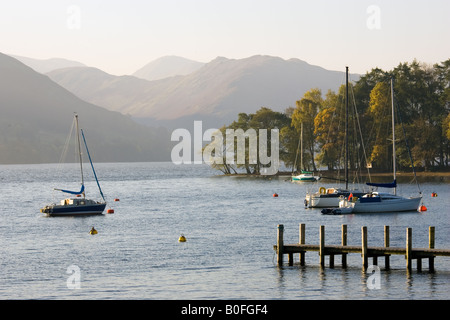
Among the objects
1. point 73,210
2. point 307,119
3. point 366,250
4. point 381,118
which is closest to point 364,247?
point 366,250

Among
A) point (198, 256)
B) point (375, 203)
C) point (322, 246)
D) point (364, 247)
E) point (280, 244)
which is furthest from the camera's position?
point (375, 203)

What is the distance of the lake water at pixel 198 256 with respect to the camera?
4953 centimetres

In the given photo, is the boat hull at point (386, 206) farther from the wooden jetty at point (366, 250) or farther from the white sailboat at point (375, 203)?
the wooden jetty at point (366, 250)

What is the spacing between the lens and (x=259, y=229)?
8638 cm

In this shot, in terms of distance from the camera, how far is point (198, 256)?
65375mm

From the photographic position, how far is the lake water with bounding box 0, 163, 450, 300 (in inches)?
1950

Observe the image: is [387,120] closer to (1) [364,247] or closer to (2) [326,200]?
(2) [326,200]

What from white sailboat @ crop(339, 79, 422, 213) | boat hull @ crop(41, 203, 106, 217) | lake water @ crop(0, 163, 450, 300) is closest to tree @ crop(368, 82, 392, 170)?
lake water @ crop(0, 163, 450, 300)

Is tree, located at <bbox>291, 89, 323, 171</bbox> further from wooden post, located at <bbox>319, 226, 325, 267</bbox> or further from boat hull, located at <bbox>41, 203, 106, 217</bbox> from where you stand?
wooden post, located at <bbox>319, 226, 325, 267</bbox>

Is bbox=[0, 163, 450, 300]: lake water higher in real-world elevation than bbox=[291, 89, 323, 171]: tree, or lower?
lower

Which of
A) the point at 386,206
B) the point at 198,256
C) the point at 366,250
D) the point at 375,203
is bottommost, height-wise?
the point at 198,256

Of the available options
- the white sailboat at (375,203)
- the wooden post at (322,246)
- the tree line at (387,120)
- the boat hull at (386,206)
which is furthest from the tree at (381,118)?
the wooden post at (322,246)
